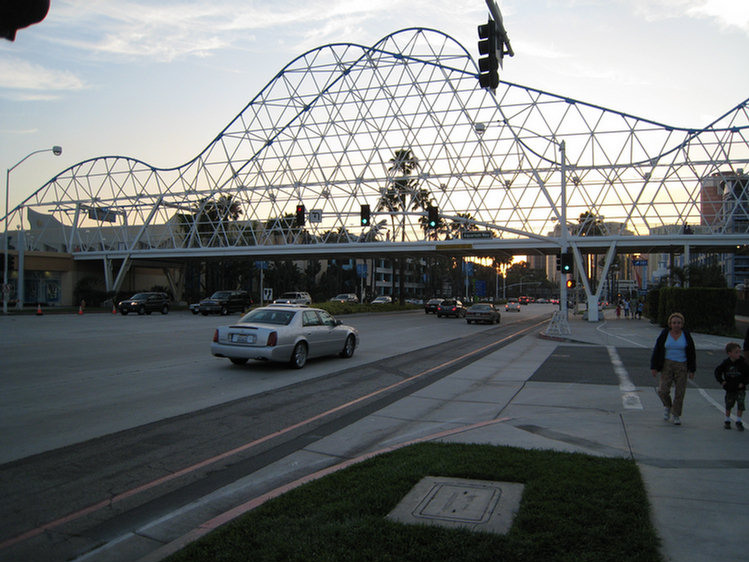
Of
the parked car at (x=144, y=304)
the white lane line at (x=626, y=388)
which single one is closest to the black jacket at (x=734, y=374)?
the white lane line at (x=626, y=388)

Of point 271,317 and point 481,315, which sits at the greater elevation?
point 271,317

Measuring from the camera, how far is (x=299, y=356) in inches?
568

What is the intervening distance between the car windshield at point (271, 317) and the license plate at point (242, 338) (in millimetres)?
690

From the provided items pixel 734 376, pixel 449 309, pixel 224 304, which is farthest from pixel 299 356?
pixel 449 309

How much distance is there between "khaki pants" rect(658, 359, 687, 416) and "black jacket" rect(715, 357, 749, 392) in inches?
17.1

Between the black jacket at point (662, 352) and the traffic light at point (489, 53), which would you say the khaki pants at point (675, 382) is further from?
the traffic light at point (489, 53)

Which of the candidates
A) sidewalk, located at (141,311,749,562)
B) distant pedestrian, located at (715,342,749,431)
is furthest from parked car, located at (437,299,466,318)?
distant pedestrian, located at (715,342,749,431)

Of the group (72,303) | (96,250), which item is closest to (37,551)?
(72,303)

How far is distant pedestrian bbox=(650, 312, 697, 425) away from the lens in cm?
820

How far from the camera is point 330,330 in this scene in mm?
15977

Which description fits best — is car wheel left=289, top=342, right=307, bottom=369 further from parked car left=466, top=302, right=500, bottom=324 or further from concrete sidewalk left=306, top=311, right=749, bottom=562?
Result: parked car left=466, top=302, right=500, bottom=324

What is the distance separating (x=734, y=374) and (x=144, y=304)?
41.1 m

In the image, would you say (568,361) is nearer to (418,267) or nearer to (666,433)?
(666,433)

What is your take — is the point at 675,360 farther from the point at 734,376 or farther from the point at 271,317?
the point at 271,317
